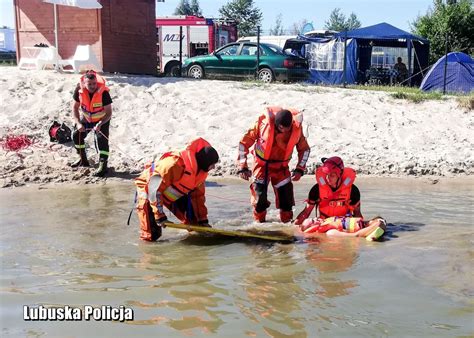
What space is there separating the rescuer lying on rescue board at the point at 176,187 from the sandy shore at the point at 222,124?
3.44 m

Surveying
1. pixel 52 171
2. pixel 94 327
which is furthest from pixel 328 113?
pixel 94 327

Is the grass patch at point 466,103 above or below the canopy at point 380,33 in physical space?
below

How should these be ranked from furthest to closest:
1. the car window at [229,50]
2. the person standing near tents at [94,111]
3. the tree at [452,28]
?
the tree at [452,28], the car window at [229,50], the person standing near tents at [94,111]

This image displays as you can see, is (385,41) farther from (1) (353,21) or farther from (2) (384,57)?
(1) (353,21)

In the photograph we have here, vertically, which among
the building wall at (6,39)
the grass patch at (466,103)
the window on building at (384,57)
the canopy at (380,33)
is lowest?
the grass patch at (466,103)

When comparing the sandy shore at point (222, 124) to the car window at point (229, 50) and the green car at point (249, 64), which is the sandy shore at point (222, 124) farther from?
the car window at point (229, 50)

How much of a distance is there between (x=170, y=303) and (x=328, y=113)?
27.6ft

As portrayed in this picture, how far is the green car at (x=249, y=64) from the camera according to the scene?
16344mm

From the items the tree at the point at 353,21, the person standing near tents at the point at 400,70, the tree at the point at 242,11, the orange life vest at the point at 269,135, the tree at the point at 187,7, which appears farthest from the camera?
the tree at the point at 353,21

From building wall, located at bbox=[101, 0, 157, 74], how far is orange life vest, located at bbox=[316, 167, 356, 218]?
1027 centimetres

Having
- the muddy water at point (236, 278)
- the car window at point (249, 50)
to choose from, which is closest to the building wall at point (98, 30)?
the car window at point (249, 50)

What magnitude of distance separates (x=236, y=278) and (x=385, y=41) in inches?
710

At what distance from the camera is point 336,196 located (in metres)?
6.25

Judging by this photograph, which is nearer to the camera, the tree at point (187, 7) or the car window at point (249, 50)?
the car window at point (249, 50)
